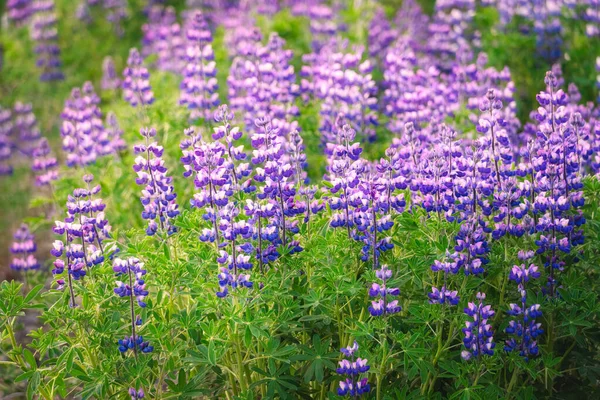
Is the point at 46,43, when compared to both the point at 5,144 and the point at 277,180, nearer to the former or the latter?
the point at 5,144

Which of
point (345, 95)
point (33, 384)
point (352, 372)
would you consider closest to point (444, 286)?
point (352, 372)

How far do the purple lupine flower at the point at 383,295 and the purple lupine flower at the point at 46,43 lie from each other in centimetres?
623

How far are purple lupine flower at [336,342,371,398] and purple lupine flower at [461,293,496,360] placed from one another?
396mm

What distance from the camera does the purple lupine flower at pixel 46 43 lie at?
844 cm

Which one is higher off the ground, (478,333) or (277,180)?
(277,180)

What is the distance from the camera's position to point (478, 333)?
303 centimetres

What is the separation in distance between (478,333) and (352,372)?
0.50 meters

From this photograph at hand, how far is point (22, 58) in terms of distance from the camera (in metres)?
9.05

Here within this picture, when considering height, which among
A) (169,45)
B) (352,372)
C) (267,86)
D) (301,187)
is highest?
(267,86)

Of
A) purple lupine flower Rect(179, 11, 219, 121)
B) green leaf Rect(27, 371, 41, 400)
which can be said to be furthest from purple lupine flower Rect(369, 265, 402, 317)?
purple lupine flower Rect(179, 11, 219, 121)

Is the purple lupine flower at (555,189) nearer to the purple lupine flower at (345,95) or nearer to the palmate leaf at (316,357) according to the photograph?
the palmate leaf at (316,357)

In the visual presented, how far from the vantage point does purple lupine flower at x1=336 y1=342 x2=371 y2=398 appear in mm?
3053

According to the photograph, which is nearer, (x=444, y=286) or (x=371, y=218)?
(x=444, y=286)

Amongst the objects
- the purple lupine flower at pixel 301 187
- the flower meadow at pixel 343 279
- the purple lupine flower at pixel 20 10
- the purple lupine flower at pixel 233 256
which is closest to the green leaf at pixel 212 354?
the flower meadow at pixel 343 279
